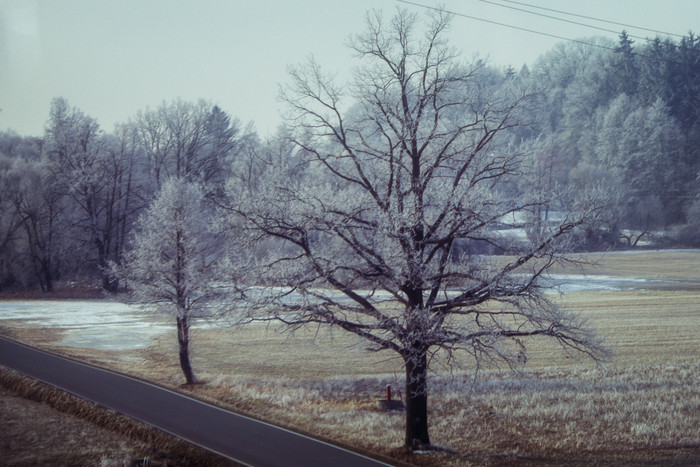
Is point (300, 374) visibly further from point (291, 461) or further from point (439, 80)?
point (439, 80)

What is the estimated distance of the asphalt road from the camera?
12031mm

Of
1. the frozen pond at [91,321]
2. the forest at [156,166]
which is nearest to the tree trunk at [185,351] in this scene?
the frozen pond at [91,321]

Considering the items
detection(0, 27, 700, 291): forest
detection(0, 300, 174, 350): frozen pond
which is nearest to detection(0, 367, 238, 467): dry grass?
detection(0, 300, 174, 350): frozen pond

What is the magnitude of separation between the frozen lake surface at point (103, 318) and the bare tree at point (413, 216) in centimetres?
1305

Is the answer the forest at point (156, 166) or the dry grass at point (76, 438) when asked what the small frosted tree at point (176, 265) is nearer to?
the dry grass at point (76, 438)

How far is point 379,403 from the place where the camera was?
19.1m

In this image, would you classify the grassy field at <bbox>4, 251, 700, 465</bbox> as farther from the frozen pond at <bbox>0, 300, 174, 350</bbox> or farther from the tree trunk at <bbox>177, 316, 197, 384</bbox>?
the frozen pond at <bbox>0, 300, 174, 350</bbox>

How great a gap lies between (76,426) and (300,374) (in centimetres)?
1210

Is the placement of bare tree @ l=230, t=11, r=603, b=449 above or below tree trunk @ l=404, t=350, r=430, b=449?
above

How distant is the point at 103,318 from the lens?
42969 millimetres

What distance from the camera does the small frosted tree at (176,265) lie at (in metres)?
23.3

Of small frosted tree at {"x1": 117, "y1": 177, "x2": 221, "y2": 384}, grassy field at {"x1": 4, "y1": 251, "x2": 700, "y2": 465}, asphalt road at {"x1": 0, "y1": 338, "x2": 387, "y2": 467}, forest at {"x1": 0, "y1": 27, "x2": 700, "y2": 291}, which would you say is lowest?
grassy field at {"x1": 4, "y1": 251, "x2": 700, "y2": 465}

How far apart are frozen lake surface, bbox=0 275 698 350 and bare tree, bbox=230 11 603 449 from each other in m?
13.1

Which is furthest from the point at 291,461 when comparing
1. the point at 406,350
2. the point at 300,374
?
the point at 300,374
